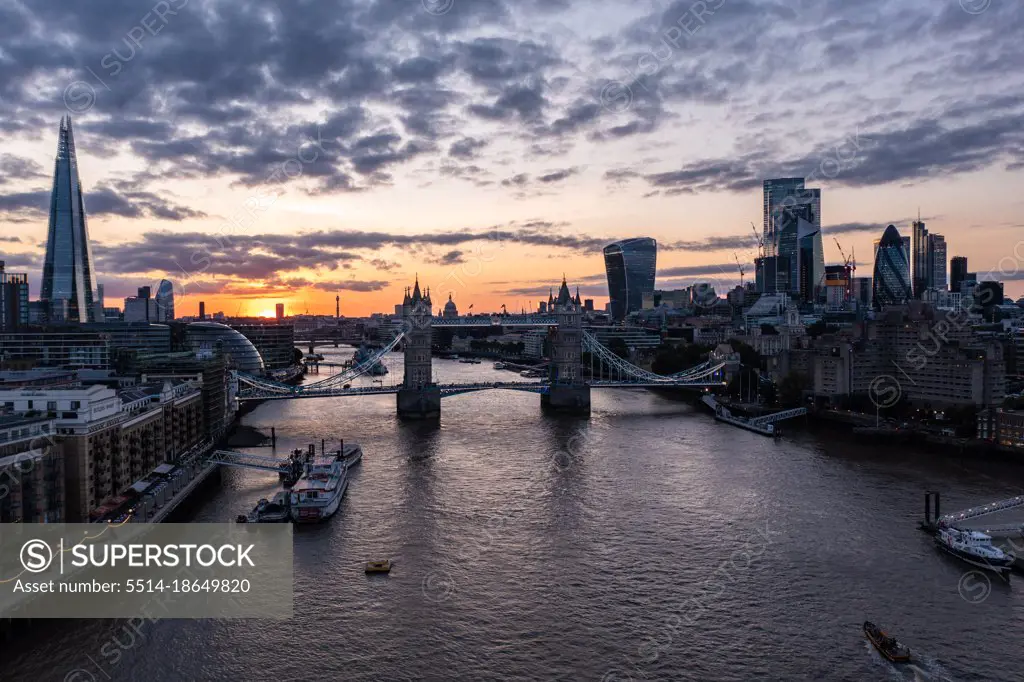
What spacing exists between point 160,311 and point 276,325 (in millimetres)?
25511

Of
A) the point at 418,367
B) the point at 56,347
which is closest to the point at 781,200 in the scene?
the point at 418,367

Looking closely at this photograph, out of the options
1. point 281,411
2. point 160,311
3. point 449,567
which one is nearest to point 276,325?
point 160,311

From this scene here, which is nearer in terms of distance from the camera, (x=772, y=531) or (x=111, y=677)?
(x=111, y=677)

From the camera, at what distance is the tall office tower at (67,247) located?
164 ft

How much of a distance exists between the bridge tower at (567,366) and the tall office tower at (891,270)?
241 ft

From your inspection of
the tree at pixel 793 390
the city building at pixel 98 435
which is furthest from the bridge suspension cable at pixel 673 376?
the city building at pixel 98 435

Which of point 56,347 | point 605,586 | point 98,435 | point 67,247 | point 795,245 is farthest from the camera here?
point 795,245

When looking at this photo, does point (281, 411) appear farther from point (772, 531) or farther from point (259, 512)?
point (772, 531)

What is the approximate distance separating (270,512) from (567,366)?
27502mm

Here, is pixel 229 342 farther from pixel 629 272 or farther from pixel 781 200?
pixel 781 200

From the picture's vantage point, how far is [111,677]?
12.0 meters

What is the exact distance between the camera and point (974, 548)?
16234 millimetres

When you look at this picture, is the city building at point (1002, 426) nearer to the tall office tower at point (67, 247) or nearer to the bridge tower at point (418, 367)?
the bridge tower at point (418, 367)

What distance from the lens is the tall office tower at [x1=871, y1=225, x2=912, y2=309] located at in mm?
105375
